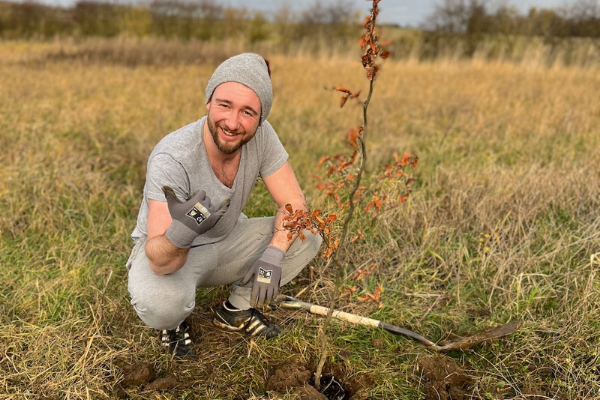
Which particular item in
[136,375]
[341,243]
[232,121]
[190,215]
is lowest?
[136,375]

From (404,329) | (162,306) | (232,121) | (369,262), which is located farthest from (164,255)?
(369,262)

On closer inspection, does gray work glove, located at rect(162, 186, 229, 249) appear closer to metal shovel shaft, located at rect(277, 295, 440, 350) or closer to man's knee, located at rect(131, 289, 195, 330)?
man's knee, located at rect(131, 289, 195, 330)

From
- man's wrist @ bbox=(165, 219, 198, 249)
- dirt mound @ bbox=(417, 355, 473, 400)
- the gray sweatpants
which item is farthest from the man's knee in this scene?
dirt mound @ bbox=(417, 355, 473, 400)

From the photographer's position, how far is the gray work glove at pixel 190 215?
1.74m

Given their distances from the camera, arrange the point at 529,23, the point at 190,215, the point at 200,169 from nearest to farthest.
→ the point at 190,215 < the point at 200,169 < the point at 529,23

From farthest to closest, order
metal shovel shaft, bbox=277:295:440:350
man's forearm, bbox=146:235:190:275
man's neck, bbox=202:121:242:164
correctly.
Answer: metal shovel shaft, bbox=277:295:440:350, man's neck, bbox=202:121:242:164, man's forearm, bbox=146:235:190:275

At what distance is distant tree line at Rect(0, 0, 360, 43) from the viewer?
55.9 ft

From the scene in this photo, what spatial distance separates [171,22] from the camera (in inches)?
682

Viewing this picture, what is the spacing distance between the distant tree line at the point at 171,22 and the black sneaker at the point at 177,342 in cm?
1586

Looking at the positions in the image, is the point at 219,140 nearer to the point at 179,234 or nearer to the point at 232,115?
the point at 232,115

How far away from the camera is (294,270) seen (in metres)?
2.56

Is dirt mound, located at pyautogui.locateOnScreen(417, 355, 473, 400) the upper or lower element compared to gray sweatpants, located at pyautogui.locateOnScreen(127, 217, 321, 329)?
lower

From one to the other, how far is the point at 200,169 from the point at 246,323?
32.5 inches

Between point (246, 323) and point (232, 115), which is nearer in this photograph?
point (232, 115)
